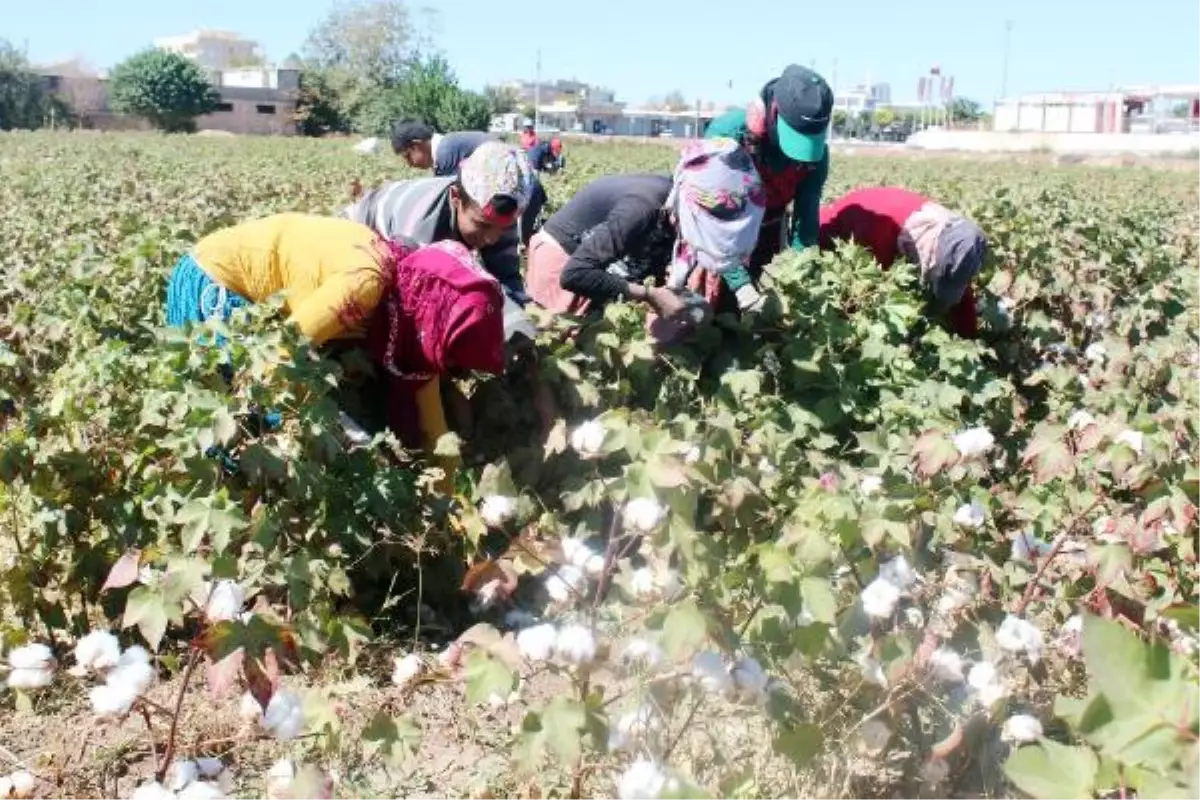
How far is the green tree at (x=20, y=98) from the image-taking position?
6044 cm

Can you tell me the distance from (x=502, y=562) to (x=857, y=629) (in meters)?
0.69

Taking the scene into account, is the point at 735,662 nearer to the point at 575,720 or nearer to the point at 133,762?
the point at 575,720

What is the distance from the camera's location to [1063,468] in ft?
7.57

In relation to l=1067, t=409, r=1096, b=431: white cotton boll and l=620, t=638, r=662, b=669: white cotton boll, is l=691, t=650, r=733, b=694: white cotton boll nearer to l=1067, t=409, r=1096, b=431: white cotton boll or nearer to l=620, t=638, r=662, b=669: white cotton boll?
l=620, t=638, r=662, b=669: white cotton boll

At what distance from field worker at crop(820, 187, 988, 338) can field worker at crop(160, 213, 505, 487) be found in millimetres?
1744

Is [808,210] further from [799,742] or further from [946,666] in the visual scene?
[799,742]

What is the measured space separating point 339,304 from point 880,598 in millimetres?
1457

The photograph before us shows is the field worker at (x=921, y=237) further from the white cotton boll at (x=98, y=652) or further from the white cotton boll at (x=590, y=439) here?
the white cotton boll at (x=98, y=652)

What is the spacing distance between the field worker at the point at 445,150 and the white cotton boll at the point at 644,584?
1.66m

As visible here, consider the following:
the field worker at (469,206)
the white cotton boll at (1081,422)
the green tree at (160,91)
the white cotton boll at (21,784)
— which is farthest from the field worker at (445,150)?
the green tree at (160,91)

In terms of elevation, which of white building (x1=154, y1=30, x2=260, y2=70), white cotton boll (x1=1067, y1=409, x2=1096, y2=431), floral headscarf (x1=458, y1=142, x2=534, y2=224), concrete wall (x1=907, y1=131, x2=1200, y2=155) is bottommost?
white cotton boll (x1=1067, y1=409, x2=1096, y2=431)

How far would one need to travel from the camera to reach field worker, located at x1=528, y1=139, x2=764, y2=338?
360cm

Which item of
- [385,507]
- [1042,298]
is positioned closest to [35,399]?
[385,507]

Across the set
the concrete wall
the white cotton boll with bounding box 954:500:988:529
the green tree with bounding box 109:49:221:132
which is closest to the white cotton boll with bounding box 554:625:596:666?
the white cotton boll with bounding box 954:500:988:529
